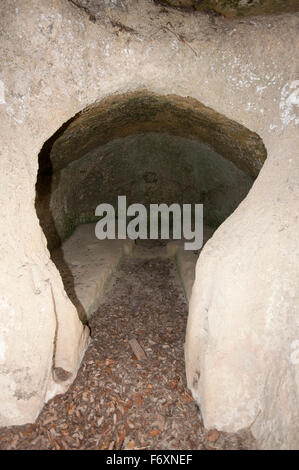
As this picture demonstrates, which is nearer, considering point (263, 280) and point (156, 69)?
point (263, 280)

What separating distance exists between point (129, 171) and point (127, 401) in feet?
19.3

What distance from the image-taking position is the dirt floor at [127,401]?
2232 millimetres

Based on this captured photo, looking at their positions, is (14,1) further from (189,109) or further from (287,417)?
(287,417)

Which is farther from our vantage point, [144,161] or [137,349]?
[144,161]

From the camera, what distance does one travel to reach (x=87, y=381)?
2775mm

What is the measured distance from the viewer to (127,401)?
259 cm

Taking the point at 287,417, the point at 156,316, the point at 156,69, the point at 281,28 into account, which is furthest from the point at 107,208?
the point at 287,417

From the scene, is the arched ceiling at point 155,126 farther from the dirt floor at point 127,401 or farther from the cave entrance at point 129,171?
the dirt floor at point 127,401

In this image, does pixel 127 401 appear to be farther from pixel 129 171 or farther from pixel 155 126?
pixel 129 171

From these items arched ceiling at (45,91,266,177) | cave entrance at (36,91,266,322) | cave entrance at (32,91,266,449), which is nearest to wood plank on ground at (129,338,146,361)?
cave entrance at (32,91,266,449)

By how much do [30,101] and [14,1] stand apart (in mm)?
691

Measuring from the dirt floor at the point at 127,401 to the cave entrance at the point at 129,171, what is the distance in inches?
23.6

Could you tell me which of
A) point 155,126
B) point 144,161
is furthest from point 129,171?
point 155,126
